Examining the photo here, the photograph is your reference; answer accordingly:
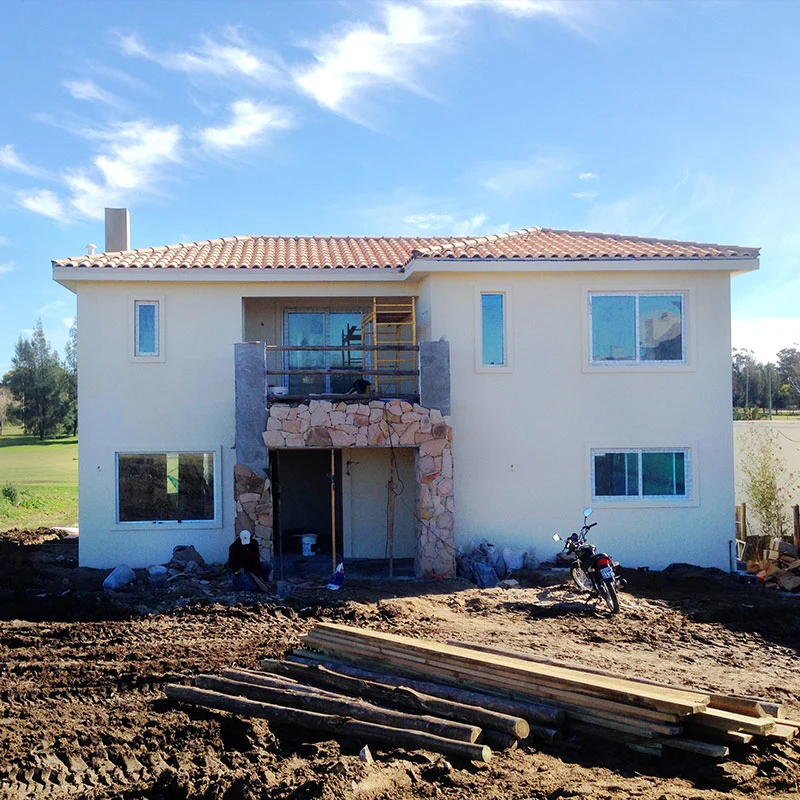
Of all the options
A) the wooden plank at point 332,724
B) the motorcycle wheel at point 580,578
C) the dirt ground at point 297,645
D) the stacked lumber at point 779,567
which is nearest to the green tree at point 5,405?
the dirt ground at point 297,645

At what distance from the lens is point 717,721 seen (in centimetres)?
693

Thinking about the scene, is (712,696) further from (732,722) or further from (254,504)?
(254,504)

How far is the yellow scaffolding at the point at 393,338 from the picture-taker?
16969mm

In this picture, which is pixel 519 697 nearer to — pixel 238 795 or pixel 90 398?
pixel 238 795

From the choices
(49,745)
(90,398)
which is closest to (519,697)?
(49,745)

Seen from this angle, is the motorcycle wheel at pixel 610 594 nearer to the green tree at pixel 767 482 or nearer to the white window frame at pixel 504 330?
the white window frame at pixel 504 330

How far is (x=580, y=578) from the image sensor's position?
43.6 feet

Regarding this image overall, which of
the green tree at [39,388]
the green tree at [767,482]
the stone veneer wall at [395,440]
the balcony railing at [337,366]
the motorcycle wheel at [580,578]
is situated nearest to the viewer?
the motorcycle wheel at [580,578]

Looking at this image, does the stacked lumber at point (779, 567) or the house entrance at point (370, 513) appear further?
the house entrance at point (370, 513)

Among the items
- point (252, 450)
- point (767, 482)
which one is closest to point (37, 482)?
point (252, 450)

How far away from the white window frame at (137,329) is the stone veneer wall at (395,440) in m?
3.09

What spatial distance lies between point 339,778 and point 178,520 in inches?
411

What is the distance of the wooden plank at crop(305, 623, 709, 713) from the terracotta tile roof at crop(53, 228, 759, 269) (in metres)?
8.26

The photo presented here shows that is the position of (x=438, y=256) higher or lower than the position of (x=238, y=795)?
→ higher
